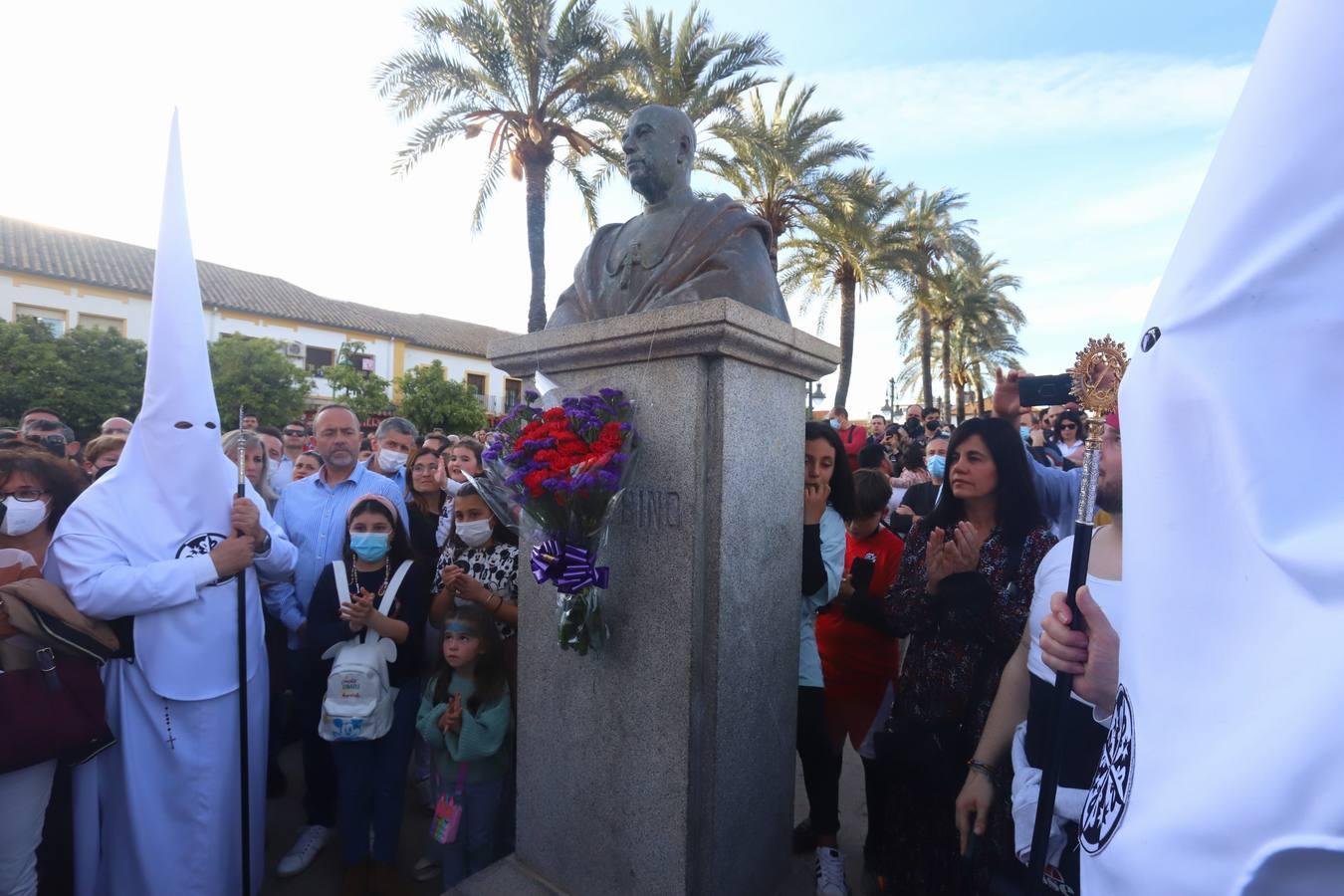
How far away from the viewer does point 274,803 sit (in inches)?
152

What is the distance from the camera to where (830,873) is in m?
2.68

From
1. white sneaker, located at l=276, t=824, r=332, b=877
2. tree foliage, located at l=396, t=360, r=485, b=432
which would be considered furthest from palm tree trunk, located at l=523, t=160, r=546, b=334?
tree foliage, located at l=396, t=360, r=485, b=432

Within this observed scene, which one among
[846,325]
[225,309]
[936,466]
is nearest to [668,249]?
[936,466]

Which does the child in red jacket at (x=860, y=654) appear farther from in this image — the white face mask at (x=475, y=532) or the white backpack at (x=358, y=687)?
the white backpack at (x=358, y=687)

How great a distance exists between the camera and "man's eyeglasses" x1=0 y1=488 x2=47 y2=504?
2832mm

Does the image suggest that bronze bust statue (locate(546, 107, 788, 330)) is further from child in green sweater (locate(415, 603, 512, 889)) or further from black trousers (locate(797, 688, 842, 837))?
black trousers (locate(797, 688, 842, 837))

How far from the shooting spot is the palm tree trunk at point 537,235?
13484 millimetres

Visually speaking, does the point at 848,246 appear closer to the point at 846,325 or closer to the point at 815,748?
the point at 846,325

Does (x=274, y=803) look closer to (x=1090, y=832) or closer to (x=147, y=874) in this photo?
(x=147, y=874)

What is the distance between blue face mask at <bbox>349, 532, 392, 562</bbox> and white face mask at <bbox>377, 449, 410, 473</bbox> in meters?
2.11

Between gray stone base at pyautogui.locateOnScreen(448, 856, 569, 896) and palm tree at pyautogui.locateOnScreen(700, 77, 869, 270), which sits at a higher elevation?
palm tree at pyautogui.locateOnScreen(700, 77, 869, 270)

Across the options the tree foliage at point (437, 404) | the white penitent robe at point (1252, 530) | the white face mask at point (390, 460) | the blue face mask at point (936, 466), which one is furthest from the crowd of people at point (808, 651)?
the tree foliage at point (437, 404)

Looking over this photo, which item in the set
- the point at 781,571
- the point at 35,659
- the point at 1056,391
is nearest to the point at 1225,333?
the point at 1056,391

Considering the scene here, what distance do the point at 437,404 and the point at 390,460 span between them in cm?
2331
